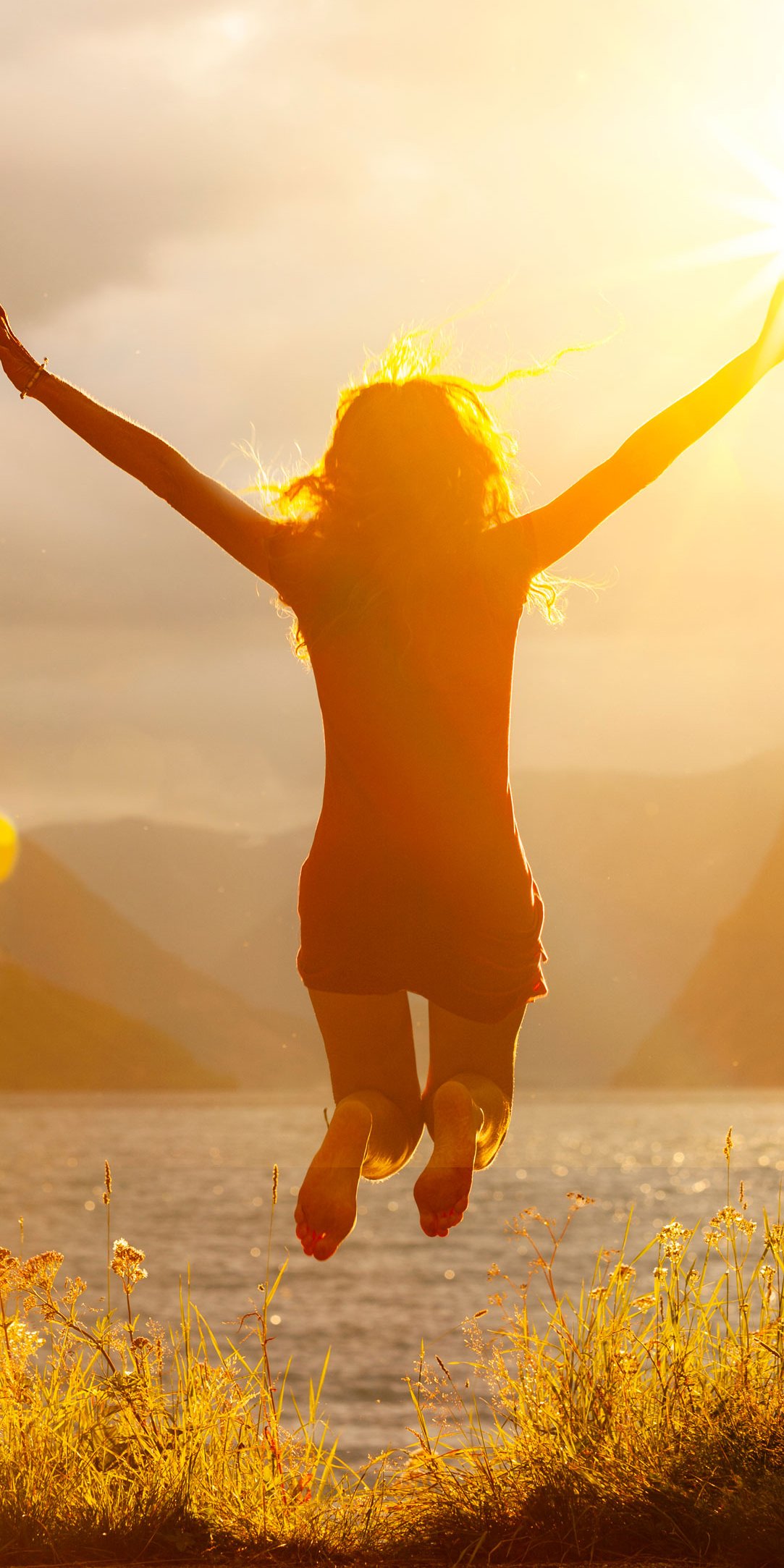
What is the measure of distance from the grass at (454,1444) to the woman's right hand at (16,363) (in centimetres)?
258

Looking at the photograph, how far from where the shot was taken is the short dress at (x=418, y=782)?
3984mm

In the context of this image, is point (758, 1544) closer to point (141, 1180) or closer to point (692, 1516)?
point (692, 1516)

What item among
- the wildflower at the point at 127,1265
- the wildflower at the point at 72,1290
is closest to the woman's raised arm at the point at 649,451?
the wildflower at the point at 127,1265

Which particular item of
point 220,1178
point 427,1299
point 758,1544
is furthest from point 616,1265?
point 220,1178

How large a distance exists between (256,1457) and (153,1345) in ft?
1.53

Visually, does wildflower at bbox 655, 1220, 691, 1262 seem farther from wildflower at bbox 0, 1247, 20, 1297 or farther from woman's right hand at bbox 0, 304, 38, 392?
woman's right hand at bbox 0, 304, 38, 392

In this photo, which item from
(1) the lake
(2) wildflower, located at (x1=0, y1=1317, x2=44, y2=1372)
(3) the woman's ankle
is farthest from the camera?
(1) the lake

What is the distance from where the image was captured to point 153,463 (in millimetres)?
4277

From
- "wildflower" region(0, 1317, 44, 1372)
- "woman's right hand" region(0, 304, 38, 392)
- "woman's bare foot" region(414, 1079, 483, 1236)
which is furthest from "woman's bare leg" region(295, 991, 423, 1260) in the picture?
"woman's right hand" region(0, 304, 38, 392)

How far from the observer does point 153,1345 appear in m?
4.34

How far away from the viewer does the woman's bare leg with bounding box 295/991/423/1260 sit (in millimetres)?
3967

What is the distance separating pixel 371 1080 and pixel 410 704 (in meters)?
1.15

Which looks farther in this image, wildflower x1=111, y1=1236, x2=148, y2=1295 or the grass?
wildflower x1=111, y1=1236, x2=148, y2=1295

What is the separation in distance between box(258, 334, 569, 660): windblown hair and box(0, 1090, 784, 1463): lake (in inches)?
78.1
